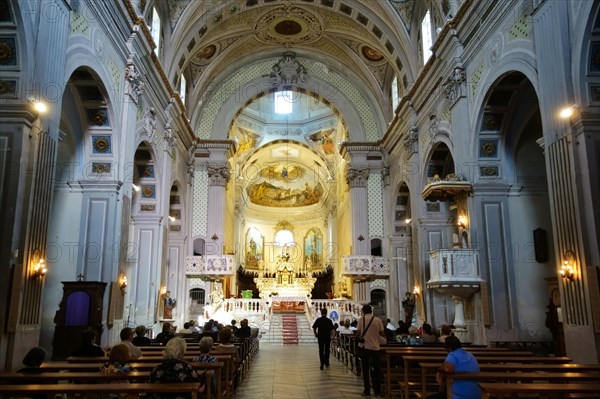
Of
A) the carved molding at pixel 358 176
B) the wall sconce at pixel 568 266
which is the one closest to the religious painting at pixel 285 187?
the carved molding at pixel 358 176

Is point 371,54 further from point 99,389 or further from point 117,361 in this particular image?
point 99,389

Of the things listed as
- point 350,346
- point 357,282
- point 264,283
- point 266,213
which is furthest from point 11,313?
point 266,213

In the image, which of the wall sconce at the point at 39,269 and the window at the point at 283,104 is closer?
the wall sconce at the point at 39,269

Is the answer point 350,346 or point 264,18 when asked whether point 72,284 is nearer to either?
point 350,346

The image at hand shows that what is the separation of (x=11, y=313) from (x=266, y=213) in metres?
33.8

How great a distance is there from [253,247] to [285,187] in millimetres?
5211

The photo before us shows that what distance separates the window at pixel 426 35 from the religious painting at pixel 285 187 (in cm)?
2174

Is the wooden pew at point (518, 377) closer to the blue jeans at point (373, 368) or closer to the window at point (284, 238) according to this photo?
the blue jeans at point (373, 368)

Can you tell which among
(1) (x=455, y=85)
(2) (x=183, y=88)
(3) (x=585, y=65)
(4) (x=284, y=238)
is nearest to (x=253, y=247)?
(4) (x=284, y=238)

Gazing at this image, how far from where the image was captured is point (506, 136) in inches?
532

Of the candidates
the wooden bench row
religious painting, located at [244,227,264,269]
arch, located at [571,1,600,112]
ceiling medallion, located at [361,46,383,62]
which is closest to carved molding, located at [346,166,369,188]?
ceiling medallion, located at [361,46,383,62]

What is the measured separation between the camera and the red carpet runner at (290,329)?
1905 centimetres

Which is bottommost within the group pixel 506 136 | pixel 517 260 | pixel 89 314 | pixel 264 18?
pixel 89 314

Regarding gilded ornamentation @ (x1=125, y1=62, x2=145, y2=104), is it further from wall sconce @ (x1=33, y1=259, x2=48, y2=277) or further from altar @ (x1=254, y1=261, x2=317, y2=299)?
altar @ (x1=254, y1=261, x2=317, y2=299)
